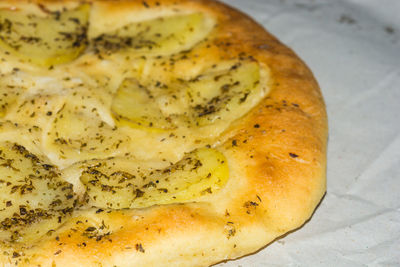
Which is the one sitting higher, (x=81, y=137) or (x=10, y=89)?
(x=10, y=89)

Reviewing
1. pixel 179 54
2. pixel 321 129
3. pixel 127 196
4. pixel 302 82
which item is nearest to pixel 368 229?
pixel 321 129

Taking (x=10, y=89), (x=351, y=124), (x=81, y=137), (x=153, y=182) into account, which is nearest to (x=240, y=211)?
(x=153, y=182)

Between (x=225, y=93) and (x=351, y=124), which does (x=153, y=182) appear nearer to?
(x=225, y=93)

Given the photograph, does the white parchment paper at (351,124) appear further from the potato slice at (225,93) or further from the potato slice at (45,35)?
the potato slice at (45,35)

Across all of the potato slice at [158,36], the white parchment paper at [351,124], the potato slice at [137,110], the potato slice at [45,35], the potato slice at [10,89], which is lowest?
the white parchment paper at [351,124]

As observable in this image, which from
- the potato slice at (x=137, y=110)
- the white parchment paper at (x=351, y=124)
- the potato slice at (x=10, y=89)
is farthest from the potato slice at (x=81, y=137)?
the white parchment paper at (x=351, y=124)

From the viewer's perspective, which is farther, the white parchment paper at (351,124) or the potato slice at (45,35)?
the potato slice at (45,35)

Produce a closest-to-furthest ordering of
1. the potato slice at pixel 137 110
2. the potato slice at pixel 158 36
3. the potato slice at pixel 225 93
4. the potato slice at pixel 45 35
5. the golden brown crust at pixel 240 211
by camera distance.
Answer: the golden brown crust at pixel 240 211, the potato slice at pixel 137 110, the potato slice at pixel 225 93, the potato slice at pixel 45 35, the potato slice at pixel 158 36
